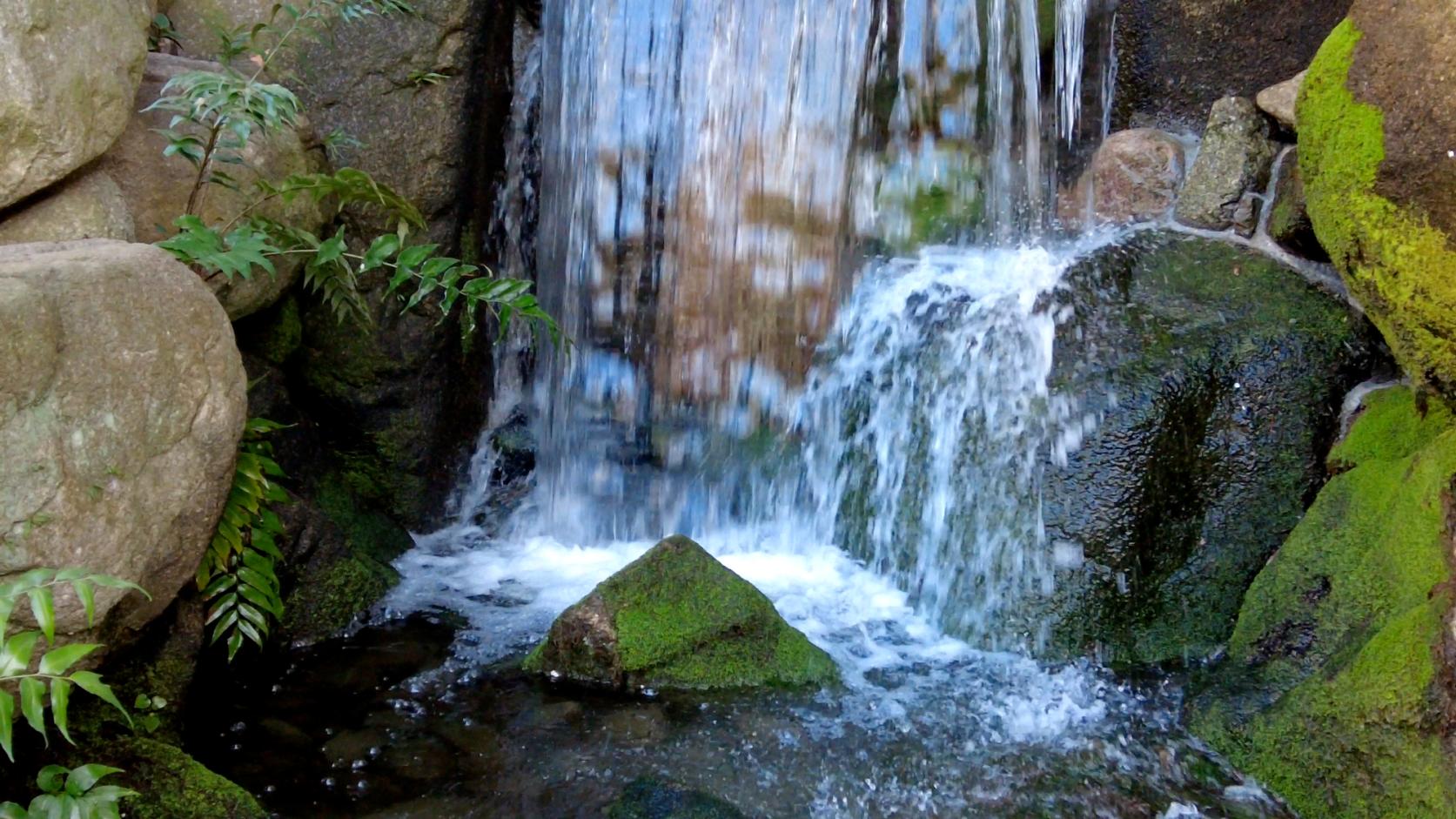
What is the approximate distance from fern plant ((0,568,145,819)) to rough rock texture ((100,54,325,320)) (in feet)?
5.85

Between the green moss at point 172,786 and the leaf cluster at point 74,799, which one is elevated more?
the leaf cluster at point 74,799

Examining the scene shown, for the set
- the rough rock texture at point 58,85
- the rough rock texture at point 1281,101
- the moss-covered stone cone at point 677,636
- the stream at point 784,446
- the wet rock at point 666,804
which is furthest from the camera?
the rough rock texture at point 1281,101

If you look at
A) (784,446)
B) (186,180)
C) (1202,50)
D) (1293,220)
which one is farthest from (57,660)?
(1202,50)

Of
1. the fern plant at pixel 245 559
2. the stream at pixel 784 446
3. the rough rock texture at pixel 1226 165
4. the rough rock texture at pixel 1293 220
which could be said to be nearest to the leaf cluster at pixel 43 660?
the stream at pixel 784 446

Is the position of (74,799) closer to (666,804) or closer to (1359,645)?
(666,804)

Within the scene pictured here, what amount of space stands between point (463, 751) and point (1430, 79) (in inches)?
137

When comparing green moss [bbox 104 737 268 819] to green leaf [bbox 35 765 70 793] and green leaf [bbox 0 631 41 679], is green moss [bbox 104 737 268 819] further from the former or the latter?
green leaf [bbox 0 631 41 679]

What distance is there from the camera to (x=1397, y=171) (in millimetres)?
3404

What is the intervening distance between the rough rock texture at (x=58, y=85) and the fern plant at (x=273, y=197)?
0.63 ft

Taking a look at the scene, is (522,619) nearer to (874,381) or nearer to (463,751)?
(463,751)

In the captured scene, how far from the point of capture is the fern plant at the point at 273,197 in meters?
3.82

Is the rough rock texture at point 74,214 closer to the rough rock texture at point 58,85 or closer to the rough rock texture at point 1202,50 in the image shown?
the rough rock texture at point 58,85

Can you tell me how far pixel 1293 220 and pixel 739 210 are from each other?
105 inches

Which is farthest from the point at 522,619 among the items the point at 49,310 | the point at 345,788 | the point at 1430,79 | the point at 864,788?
the point at 1430,79
